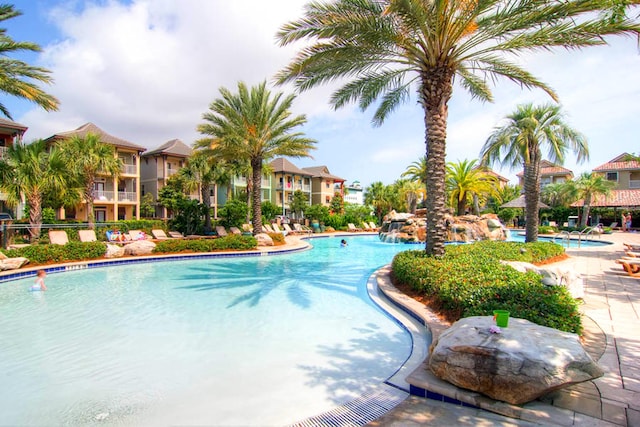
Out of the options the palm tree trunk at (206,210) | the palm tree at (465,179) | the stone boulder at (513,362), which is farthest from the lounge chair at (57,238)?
the palm tree at (465,179)

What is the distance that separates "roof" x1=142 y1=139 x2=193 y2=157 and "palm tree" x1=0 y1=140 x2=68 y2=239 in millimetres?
16769

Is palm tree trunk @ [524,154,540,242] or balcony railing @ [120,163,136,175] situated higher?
balcony railing @ [120,163,136,175]

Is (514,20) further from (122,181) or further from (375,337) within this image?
(122,181)

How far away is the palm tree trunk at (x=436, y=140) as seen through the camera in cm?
952

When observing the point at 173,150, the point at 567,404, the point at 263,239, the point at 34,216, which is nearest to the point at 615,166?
the point at 263,239

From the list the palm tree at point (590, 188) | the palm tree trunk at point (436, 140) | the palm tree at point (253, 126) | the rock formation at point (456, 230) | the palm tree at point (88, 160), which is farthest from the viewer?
the palm tree at point (590, 188)

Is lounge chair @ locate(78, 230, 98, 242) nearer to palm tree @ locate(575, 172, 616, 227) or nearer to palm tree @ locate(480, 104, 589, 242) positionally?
palm tree @ locate(480, 104, 589, 242)

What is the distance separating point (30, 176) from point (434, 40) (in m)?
20.5

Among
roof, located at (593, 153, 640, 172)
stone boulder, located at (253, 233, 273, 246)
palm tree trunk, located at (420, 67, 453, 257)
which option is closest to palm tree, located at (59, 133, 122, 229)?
stone boulder, located at (253, 233, 273, 246)

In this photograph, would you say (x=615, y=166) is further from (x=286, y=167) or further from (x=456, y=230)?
(x=286, y=167)

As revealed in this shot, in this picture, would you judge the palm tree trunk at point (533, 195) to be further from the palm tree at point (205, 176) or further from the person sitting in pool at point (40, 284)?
the palm tree at point (205, 176)

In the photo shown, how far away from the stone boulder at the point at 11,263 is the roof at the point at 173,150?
23725mm

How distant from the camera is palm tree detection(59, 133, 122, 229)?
72.6 feet

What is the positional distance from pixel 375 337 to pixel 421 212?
24227 millimetres
